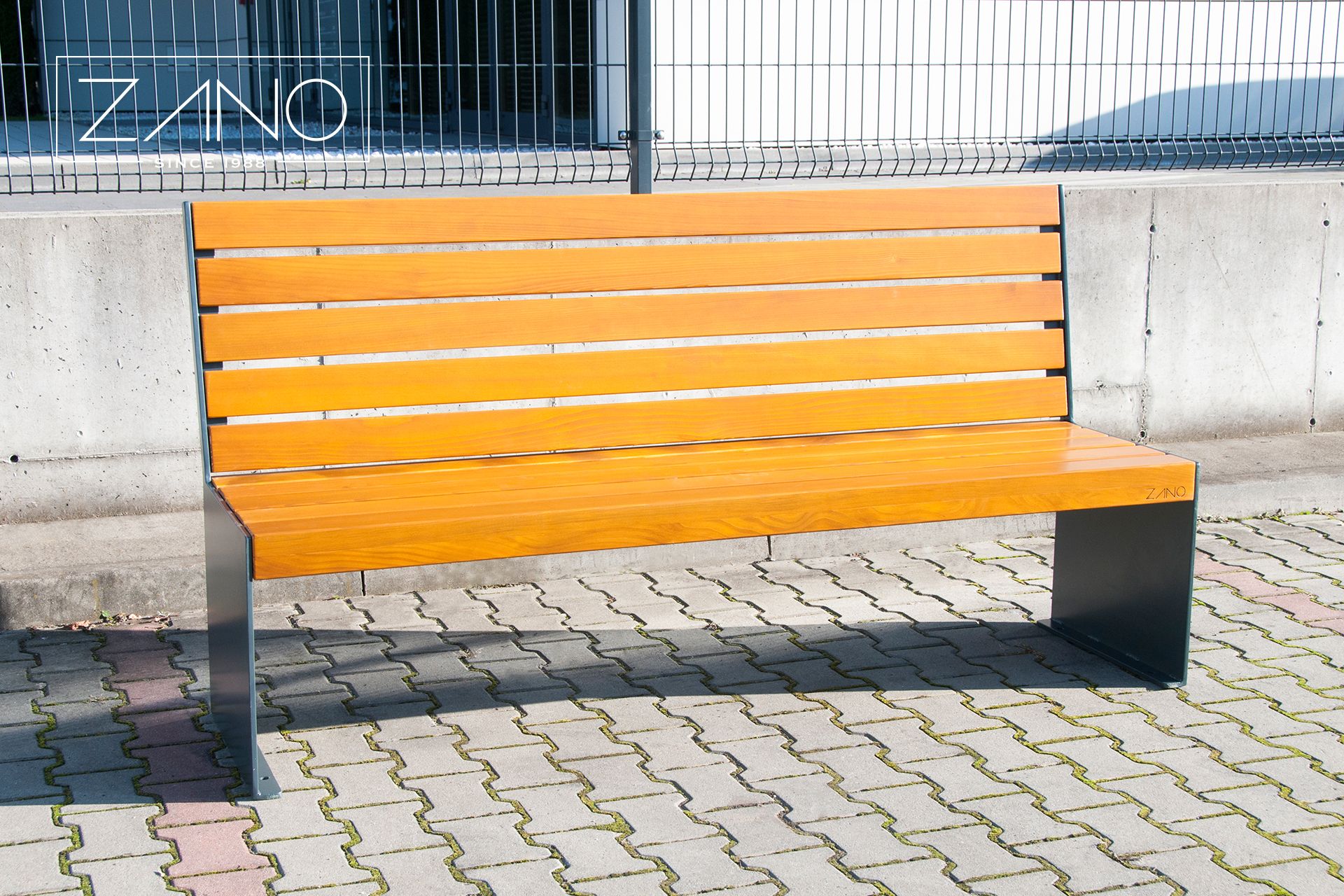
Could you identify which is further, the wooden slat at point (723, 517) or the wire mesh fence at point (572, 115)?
the wire mesh fence at point (572, 115)

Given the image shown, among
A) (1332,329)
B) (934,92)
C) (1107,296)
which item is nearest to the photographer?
(1107,296)

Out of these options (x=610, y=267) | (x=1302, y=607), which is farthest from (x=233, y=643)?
(x=1302, y=607)

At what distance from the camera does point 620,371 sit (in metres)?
3.66

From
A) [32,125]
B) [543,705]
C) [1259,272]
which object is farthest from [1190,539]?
[32,125]

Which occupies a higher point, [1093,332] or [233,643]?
[1093,332]

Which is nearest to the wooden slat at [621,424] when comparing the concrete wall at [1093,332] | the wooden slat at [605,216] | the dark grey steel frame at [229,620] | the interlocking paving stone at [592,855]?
the dark grey steel frame at [229,620]

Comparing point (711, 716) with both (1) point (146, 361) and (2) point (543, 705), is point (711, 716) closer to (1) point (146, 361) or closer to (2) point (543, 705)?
(2) point (543, 705)

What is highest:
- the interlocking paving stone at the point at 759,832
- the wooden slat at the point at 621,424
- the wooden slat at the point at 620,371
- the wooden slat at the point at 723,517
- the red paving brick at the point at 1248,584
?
the wooden slat at the point at 620,371

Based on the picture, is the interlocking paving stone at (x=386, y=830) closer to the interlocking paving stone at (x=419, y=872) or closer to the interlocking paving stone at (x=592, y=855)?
the interlocking paving stone at (x=419, y=872)

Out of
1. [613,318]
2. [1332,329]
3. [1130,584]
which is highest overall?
[613,318]

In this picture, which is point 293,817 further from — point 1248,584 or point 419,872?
point 1248,584

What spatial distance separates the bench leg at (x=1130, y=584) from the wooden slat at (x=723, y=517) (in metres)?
0.20

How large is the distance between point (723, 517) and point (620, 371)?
0.61 m

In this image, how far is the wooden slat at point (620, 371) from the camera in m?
3.37
